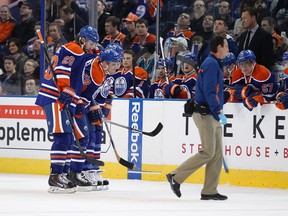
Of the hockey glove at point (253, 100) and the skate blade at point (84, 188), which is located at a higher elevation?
the hockey glove at point (253, 100)

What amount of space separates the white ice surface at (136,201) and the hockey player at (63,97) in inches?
9.4

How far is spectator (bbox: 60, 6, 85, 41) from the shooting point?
468 inches

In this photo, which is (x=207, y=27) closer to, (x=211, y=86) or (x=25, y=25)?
(x=25, y=25)

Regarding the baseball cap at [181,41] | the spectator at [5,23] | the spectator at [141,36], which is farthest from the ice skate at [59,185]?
the spectator at [5,23]

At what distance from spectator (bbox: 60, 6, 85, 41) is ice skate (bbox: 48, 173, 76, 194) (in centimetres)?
304

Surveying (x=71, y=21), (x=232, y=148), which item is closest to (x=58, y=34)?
(x=71, y=21)

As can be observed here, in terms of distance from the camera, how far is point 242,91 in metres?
10.3

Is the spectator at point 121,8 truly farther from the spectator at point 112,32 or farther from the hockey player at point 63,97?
the hockey player at point 63,97

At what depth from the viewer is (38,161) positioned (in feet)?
38.4

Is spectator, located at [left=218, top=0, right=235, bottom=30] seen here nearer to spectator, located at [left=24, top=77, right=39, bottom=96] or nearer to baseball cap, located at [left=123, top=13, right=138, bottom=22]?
baseball cap, located at [left=123, top=13, right=138, bottom=22]

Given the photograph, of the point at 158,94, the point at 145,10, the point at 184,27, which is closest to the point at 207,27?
the point at 184,27

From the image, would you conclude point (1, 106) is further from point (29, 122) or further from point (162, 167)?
point (162, 167)

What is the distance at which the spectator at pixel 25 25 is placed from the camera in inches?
478

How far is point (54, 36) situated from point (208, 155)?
12.7 feet
